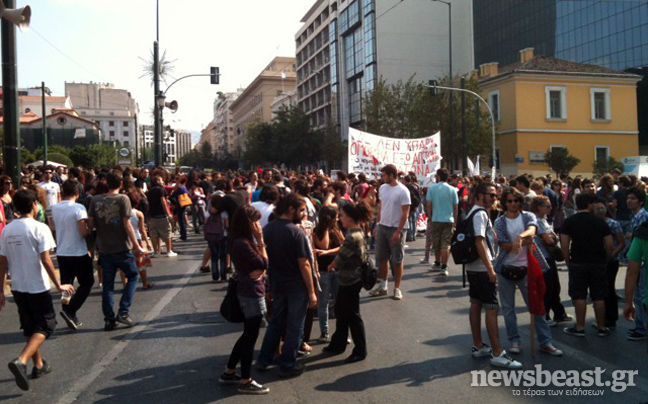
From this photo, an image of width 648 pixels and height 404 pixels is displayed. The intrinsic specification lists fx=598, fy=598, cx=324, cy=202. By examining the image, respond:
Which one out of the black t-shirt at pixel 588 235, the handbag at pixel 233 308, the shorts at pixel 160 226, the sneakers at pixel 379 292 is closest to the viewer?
the handbag at pixel 233 308

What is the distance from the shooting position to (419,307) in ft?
27.1

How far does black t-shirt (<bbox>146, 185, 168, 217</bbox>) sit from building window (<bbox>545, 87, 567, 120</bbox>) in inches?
1425

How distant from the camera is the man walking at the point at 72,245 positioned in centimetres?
709

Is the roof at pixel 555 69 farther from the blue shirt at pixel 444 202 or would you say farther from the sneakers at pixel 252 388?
the sneakers at pixel 252 388

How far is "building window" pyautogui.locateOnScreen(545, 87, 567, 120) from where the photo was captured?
4285 cm

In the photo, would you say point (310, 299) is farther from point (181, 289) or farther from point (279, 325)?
point (181, 289)

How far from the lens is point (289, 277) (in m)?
5.39

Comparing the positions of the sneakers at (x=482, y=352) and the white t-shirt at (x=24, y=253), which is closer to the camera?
the white t-shirt at (x=24, y=253)

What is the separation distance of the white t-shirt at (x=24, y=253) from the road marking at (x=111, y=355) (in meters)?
0.91

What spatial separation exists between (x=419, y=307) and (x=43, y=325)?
480 centimetres

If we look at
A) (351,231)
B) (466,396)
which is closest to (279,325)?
(351,231)

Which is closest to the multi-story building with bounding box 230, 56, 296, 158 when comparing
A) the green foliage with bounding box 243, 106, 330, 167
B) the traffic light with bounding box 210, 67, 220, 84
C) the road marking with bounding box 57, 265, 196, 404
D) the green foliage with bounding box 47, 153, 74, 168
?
the green foliage with bounding box 243, 106, 330, 167

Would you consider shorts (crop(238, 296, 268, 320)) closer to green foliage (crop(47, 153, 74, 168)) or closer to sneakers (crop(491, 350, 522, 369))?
sneakers (crop(491, 350, 522, 369))

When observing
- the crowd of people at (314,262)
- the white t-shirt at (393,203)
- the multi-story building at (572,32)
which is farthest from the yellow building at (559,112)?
the crowd of people at (314,262)
